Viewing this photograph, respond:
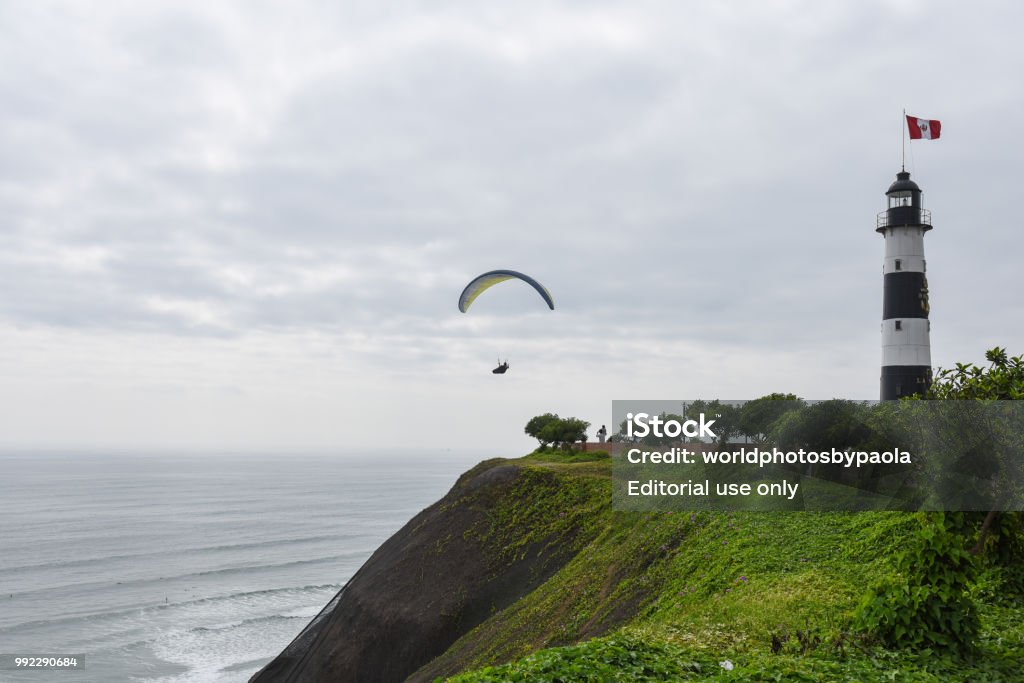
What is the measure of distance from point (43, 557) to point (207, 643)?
42737mm

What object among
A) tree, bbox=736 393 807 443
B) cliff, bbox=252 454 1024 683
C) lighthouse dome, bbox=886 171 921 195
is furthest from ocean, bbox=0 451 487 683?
lighthouse dome, bbox=886 171 921 195

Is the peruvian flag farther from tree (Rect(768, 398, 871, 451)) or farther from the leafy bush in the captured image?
the leafy bush

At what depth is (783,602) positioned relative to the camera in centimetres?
1559

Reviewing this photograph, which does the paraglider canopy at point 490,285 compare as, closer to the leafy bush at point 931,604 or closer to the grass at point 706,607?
the grass at point 706,607

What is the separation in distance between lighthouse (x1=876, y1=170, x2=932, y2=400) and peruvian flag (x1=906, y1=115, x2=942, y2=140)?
4.33m

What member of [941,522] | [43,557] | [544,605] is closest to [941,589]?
[941,522]

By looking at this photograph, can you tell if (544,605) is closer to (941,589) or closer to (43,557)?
(941,589)

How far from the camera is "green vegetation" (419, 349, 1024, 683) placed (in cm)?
1181

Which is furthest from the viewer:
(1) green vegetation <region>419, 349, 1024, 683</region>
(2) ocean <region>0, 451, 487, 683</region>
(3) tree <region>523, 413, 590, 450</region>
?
(3) tree <region>523, 413, 590, 450</region>

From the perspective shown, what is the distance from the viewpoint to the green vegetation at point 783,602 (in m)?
11.8

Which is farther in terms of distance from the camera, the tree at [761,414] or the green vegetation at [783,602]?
the tree at [761,414]

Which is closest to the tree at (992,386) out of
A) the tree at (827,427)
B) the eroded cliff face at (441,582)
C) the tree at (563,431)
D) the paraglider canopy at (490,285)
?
the tree at (827,427)

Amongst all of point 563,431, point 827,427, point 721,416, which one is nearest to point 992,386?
point 827,427

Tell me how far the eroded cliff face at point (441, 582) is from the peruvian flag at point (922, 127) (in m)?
28.4
